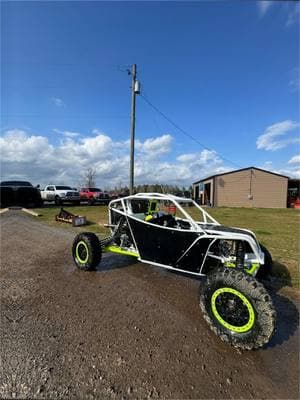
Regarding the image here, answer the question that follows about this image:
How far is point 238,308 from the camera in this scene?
9.00 feet

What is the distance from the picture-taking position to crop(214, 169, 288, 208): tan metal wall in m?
27.0

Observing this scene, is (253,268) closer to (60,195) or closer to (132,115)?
(132,115)

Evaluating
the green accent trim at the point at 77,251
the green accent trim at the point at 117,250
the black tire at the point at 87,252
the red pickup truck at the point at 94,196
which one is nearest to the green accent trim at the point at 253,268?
the green accent trim at the point at 117,250

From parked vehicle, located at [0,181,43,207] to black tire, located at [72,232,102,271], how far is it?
45.2ft

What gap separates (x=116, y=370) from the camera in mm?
2221

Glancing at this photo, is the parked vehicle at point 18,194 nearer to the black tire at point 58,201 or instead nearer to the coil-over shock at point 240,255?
the black tire at point 58,201

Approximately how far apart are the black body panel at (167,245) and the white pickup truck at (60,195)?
19001 millimetres

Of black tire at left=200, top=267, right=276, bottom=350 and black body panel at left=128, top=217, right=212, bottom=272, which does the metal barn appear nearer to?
black body panel at left=128, top=217, right=212, bottom=272

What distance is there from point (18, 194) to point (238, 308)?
17170 mm

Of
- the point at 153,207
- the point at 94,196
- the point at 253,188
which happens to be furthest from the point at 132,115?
the point at 253,188

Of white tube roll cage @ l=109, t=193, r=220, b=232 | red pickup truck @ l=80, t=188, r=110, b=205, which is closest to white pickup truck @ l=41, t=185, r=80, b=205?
red pickup truck @ l=80, t=188, r=110, b=205

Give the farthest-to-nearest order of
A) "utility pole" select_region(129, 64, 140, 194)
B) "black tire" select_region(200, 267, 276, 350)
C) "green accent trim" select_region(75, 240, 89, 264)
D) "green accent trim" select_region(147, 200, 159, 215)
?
"utility pole" select_region(129, 64, 140, 194) < "green accent trim" select_region(147, 200, 159, 215) < "green accent trim" select_region(75, 240, 89, 264) < "black tire" select_region(200, 267, 276, 350)

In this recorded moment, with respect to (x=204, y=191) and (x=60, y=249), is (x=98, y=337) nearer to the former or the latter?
(x=60, y=249)

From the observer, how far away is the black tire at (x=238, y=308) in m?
2.49
